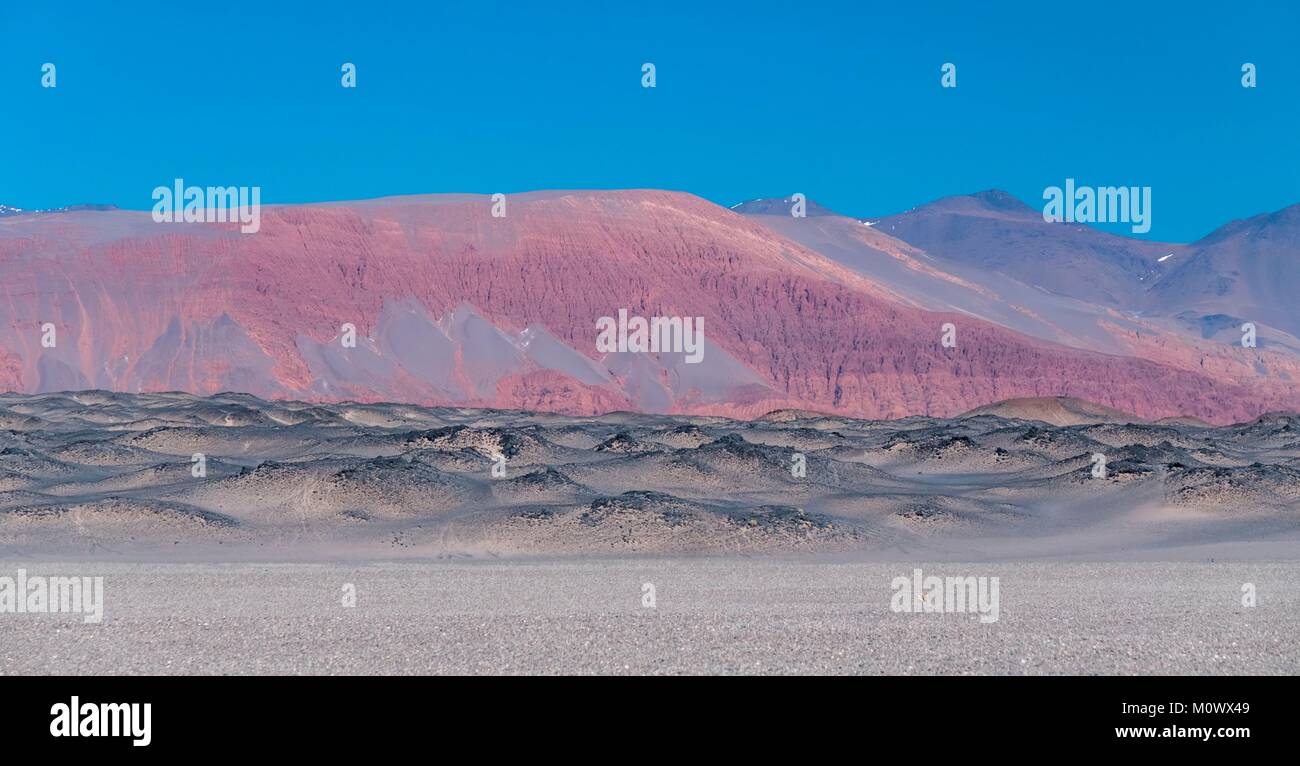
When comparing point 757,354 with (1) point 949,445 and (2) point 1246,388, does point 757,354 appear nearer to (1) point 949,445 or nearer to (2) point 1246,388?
(2) point 1246,388

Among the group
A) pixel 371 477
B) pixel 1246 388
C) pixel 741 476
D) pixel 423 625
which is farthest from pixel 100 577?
pixel 1246 388

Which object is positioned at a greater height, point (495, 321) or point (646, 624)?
point (495, 321)

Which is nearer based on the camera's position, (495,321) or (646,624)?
(646,624)

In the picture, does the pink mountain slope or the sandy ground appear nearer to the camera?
the sandy ground

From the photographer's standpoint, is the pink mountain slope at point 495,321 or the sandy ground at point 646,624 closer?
the sandy ground at point 646,624
